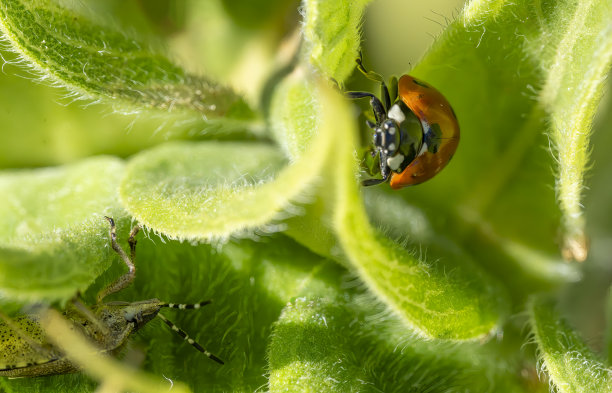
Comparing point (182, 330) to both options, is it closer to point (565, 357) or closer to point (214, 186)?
point (214, 186)

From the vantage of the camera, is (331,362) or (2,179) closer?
(331,362)

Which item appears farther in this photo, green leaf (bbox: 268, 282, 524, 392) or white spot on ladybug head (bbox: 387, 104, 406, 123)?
white spot on ladybug head (bbox: 387, 104, 406, 123)

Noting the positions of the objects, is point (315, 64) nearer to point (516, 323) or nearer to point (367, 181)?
point (367, 181)

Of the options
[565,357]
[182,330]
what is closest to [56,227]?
[182,330]

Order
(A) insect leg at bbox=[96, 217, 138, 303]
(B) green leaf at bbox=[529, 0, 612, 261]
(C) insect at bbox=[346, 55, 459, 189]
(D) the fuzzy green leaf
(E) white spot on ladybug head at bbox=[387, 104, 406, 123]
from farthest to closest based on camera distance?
(E) white spot on ladybug head at bbox=[387, 104, 406, 123] → (C) insect at bbox=[346, 55, 459, 189] → (A) insect leg at bbox=[96, 217, 138, 303] → (B) green leaf at bbox=[529, 0, 612, 261] → (D) the fuzzy green leaf

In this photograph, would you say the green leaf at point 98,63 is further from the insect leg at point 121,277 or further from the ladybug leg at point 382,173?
the ladybug leg at point 382,173

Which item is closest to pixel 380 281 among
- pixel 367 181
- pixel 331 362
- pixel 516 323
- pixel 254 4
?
pixel 331 362

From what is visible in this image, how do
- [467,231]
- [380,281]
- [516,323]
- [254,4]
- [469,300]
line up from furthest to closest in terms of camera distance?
[254,4]
[467,231]
[516,323]
[469,300]
[380,281]

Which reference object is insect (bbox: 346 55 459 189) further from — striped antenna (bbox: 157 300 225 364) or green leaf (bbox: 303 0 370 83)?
striped antenna (bbox: 157 300 225 364)

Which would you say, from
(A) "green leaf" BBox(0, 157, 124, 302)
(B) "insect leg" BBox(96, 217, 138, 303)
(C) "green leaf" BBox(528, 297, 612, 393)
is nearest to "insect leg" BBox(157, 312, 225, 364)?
(B) "insect leg" BBox(96, 217, 138, 303)
